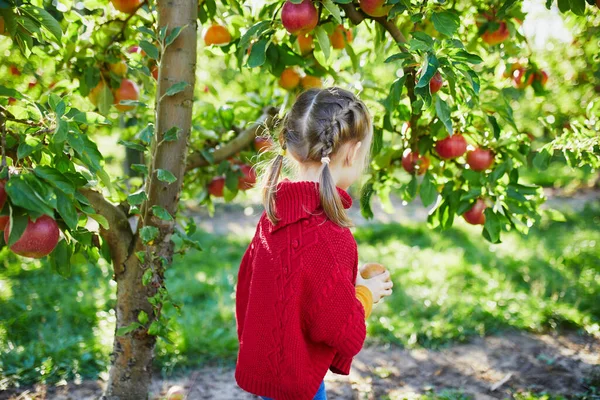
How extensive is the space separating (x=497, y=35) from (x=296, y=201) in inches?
48.9

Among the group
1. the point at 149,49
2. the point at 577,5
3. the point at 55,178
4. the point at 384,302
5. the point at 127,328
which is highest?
the point at 577,5

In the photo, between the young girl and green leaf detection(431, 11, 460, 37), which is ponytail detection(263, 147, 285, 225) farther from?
green leaf detection(431, 11, 460, 37)

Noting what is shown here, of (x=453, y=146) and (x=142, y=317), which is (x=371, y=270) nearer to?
(x=453, y=146)

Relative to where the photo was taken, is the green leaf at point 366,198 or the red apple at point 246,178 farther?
the red apple at point 246,178

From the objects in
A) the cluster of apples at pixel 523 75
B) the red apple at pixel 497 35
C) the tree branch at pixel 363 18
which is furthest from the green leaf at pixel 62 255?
the cluster of apples at pixel 523 75

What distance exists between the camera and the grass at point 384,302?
108 inches

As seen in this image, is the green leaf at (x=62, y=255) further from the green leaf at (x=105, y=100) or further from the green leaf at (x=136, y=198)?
the green leaf at (x=105, y=100)

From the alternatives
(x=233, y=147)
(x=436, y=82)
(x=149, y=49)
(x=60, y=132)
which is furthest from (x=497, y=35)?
(x=60, y=132)

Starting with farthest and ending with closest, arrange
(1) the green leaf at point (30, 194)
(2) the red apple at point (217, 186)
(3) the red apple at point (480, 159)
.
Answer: (2) the red apple at point (217, 186)
(3) the red apple at point (480, 159)
(1) the green leaf at point (30, 194)

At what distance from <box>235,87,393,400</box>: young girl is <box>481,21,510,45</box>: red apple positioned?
0.94 metres

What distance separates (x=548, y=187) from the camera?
26.3 feet

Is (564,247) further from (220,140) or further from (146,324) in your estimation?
(146,324)

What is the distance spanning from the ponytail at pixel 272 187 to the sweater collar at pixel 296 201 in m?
0.02

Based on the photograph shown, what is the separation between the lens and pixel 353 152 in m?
1.50
